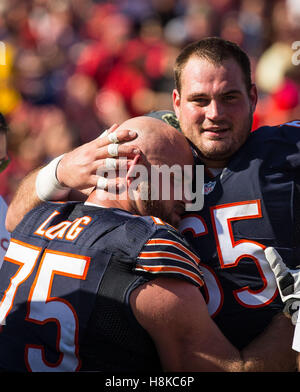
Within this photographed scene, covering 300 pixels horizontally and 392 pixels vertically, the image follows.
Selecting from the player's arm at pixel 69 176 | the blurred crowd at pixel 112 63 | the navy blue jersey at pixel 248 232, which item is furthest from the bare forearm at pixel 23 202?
the blurred crowd at pixel 112 63

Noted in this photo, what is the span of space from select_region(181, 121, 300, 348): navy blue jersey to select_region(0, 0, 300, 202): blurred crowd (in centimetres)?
252

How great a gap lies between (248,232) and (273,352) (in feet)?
1.60

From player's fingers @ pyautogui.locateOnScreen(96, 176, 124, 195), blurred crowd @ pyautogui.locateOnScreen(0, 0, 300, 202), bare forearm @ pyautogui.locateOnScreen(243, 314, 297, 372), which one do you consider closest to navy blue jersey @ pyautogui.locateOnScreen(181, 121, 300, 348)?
bare forearm @ pyautogui.locateOnScreen(243, 314, 297, 372)

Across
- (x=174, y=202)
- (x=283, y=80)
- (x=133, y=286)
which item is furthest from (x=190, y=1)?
(x=133, y=286)

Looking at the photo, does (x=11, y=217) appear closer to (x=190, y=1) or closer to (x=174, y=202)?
(x=174, y=202)

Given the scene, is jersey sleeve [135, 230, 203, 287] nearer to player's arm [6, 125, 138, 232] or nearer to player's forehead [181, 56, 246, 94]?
player's arm [6, 125, 138, 232]

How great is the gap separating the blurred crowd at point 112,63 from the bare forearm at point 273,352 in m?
3.00

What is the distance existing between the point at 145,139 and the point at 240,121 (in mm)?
507

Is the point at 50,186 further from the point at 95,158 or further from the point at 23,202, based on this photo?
the point at 95,158

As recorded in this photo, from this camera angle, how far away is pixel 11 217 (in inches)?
106

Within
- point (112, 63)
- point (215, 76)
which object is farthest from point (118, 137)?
point (112, 63)

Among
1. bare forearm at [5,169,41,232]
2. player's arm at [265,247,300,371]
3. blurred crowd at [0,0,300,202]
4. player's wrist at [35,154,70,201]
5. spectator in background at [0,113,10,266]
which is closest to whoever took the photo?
player's arm at [265,247,300,371]

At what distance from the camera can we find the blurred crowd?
5.59m

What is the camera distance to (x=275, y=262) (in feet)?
7.19
